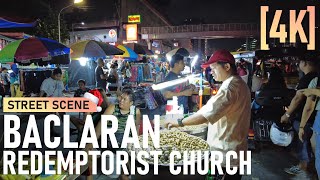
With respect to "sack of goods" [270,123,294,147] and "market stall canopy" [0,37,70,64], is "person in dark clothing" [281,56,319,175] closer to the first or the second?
"sack of goods" [270,123,294,147]

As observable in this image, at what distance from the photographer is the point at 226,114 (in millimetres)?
3119

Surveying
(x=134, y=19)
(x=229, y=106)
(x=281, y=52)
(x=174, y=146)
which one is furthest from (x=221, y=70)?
(x=134, y=19)

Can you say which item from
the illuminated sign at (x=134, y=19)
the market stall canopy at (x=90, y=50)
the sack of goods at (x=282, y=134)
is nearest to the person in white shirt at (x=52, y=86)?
the market stall canopy at (x=90, y=50)

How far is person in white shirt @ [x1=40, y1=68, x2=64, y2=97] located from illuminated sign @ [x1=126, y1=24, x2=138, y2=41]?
89.7ft

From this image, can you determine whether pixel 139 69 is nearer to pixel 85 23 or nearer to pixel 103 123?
pixel 103 123

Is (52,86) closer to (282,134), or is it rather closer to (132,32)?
(282,134)

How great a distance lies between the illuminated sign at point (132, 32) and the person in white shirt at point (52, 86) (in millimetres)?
27330

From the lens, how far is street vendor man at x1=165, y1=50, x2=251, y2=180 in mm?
3004

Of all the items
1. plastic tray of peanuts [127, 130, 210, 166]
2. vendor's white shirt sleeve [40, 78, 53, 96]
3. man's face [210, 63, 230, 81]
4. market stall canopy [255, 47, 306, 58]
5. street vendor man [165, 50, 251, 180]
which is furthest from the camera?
vendor's white shirt sleeve [40, 78, 53, 96]

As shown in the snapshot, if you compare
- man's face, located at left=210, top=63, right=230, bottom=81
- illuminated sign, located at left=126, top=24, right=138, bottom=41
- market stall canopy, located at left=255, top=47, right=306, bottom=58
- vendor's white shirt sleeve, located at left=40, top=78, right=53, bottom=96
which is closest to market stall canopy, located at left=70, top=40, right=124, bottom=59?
vendor's white shirt sleeve, located at left=40, top=78, right=53, bottom=96

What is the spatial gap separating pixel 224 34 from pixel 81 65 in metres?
33.8

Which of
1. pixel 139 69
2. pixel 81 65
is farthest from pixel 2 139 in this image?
pixel 139 69

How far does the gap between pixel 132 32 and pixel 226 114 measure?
34.2 metres

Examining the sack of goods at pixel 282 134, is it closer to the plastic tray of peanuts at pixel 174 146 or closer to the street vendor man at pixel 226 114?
the plastic tray of peanuts at pixel 174 146
